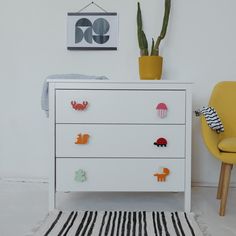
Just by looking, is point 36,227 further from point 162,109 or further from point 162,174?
point 162,109

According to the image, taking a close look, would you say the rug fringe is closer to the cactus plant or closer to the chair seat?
the chair seat

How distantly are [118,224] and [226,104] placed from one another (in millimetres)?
1081

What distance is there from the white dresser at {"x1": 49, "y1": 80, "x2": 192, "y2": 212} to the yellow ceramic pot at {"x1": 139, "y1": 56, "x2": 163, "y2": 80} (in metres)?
0.40

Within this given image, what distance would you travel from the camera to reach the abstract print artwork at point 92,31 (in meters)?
2.50

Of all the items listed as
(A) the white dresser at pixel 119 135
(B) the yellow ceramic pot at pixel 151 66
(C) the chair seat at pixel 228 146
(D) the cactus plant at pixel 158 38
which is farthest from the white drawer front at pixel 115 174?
(D) the cactus plant at pixel 158 38

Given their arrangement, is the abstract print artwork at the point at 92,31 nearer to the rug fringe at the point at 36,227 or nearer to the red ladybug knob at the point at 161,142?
the red ladybug knob at the point at 161,142

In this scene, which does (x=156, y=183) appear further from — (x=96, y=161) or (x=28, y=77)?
(x=28, y=77)

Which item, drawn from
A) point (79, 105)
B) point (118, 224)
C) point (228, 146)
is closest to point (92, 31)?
point (79, 105)

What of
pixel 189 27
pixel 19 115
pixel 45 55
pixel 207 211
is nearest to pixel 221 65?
pixel 189 27

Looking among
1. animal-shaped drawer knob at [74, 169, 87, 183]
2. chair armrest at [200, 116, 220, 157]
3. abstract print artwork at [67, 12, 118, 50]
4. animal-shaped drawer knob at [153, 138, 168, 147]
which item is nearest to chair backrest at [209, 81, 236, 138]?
chair armrest at [200, 116, 220, 157]

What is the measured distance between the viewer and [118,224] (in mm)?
1694

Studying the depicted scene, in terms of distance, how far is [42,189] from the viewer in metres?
2.37

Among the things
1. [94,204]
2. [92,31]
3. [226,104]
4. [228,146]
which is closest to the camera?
[228,146]

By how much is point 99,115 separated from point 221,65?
3.72ft
